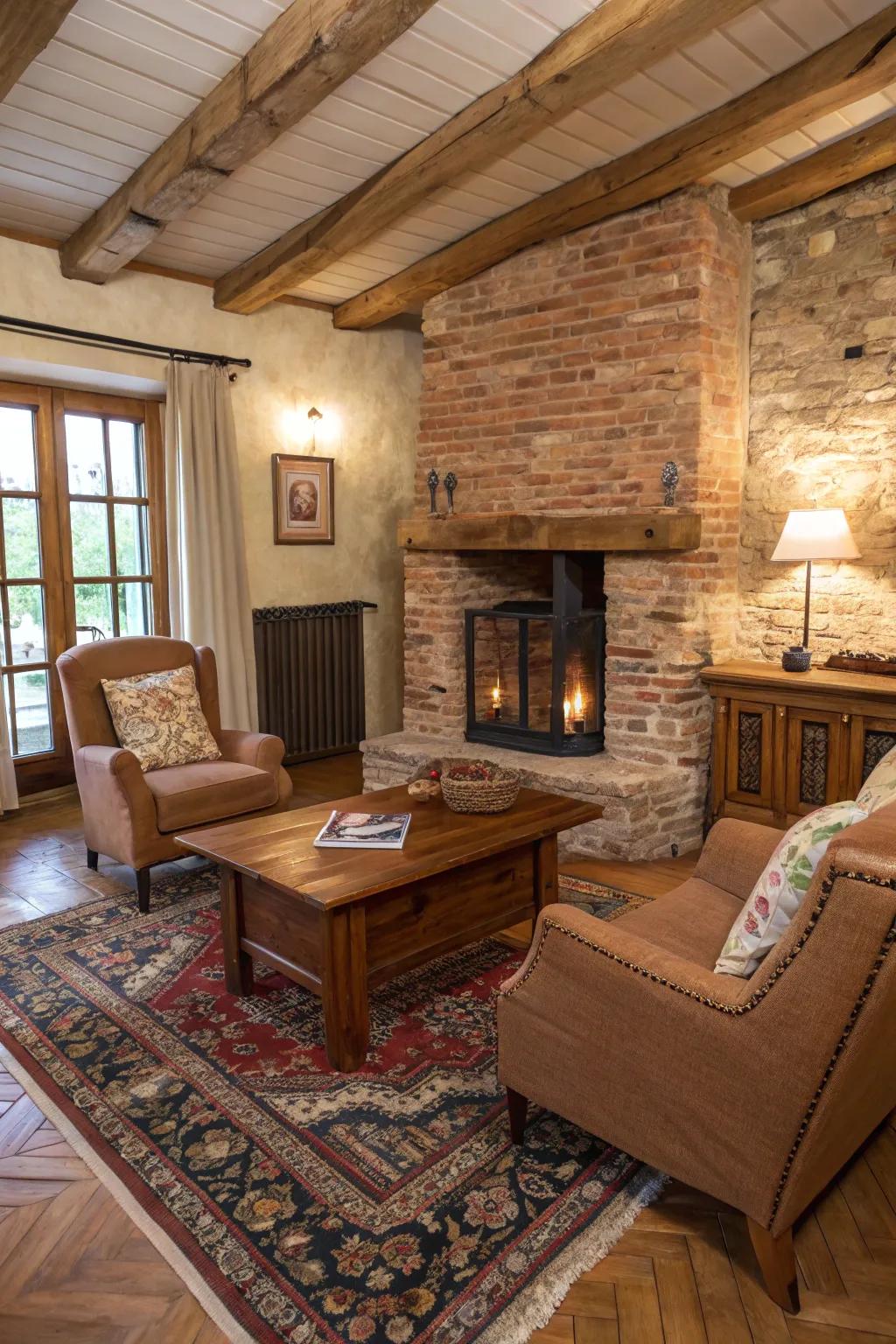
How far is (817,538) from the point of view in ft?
13.2

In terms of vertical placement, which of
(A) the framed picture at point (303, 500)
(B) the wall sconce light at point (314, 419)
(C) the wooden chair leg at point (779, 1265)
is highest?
(B) the wall sconce light at point (314, 419)

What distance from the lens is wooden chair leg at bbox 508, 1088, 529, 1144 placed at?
6.94 ft

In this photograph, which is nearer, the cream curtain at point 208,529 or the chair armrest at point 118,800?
the chair armrest at point 118,800

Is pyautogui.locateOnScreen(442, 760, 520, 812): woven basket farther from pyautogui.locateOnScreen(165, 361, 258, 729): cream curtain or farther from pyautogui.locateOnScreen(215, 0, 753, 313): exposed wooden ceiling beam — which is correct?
pyautogui.locateOnScreen(165, 361, 258, 729): cream curtain

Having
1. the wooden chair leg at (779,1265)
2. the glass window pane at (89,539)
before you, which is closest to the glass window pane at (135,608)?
the glass window pane at (89,539)

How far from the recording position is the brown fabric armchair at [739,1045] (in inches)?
59.0

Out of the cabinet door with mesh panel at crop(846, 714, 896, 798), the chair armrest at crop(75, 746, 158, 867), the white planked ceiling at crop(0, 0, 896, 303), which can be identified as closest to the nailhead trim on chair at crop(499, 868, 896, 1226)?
the chair armrest at crop(75, 746, 158, 867)

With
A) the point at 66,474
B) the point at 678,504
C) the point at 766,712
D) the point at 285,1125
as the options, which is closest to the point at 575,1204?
the point at 285,1125

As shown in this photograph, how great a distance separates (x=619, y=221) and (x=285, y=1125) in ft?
12.9

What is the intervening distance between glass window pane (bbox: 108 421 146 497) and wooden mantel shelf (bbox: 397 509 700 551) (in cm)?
159

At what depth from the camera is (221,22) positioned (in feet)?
9.71

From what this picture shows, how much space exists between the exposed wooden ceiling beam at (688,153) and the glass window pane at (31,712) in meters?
2.98

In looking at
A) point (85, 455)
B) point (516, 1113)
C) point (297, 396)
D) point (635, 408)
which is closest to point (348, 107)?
point (635, 408)

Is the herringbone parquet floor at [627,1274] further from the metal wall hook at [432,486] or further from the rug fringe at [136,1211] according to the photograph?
the metal wall hook at [432,486]
